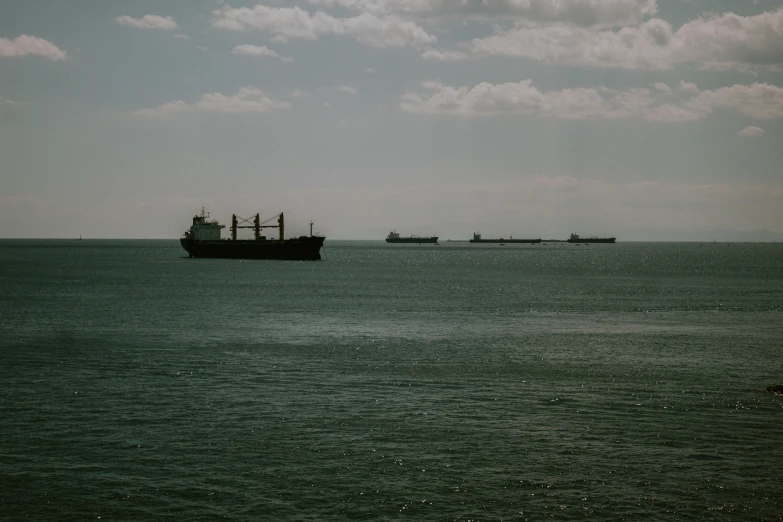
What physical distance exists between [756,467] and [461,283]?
106 m

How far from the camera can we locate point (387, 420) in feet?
101

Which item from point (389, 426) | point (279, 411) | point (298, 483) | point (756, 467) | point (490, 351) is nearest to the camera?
point (298, 483)

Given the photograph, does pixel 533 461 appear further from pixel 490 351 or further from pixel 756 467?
pixel 490 351

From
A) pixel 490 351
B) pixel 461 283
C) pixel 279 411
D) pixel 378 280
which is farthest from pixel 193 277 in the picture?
pixel 279 411

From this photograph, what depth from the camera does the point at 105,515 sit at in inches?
822

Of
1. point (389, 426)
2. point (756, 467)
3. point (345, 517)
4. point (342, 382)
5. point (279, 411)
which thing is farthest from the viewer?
point (342, 382)

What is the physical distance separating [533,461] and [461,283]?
346ft

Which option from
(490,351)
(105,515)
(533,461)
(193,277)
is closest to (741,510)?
(533,461)

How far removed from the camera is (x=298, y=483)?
2334 cm

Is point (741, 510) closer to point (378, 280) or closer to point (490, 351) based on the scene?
point (490, 351)

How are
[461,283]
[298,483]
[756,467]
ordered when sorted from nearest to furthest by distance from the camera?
1. [298,483]
2. [756,467]
3. [461,283]

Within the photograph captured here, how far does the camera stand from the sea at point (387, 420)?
22.1 meters

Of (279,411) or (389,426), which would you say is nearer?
(389,426)

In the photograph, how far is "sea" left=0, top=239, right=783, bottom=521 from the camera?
22062 millimetres
